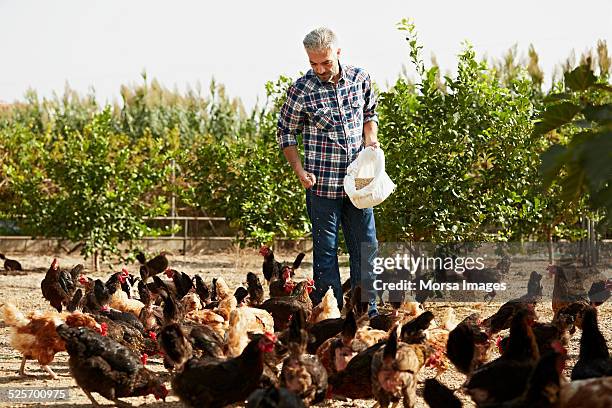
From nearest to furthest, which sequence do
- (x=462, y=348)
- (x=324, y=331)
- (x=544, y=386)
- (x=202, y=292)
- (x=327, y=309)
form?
(x=544, y=386) → (x=462, y=348) → (x=324, y=331) → (x=327, y=309) → (x=202, y=292)

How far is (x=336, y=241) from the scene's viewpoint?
272 inches

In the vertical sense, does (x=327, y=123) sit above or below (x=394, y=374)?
above

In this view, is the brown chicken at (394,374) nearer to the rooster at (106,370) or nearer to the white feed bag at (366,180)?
the rooster at (106,370)

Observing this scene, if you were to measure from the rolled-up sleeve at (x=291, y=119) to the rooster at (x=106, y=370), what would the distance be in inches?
97.3

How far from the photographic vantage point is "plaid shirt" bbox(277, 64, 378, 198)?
679 centimetres

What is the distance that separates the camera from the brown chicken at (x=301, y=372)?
4.36 m

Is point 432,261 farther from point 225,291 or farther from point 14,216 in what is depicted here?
point 14,216

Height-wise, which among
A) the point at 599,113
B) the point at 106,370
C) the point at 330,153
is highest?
the point at 330,153

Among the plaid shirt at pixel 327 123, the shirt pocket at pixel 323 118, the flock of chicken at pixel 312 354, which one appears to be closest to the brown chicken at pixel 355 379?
the flock of chicken at pixel 312 354

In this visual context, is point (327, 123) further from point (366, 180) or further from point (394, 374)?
point (394, 374)

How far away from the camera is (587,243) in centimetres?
1247

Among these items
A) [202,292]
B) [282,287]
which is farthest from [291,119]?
[202,292]

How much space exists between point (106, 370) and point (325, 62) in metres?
2.86

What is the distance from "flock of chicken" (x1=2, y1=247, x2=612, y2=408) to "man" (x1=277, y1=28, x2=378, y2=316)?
40 cm
